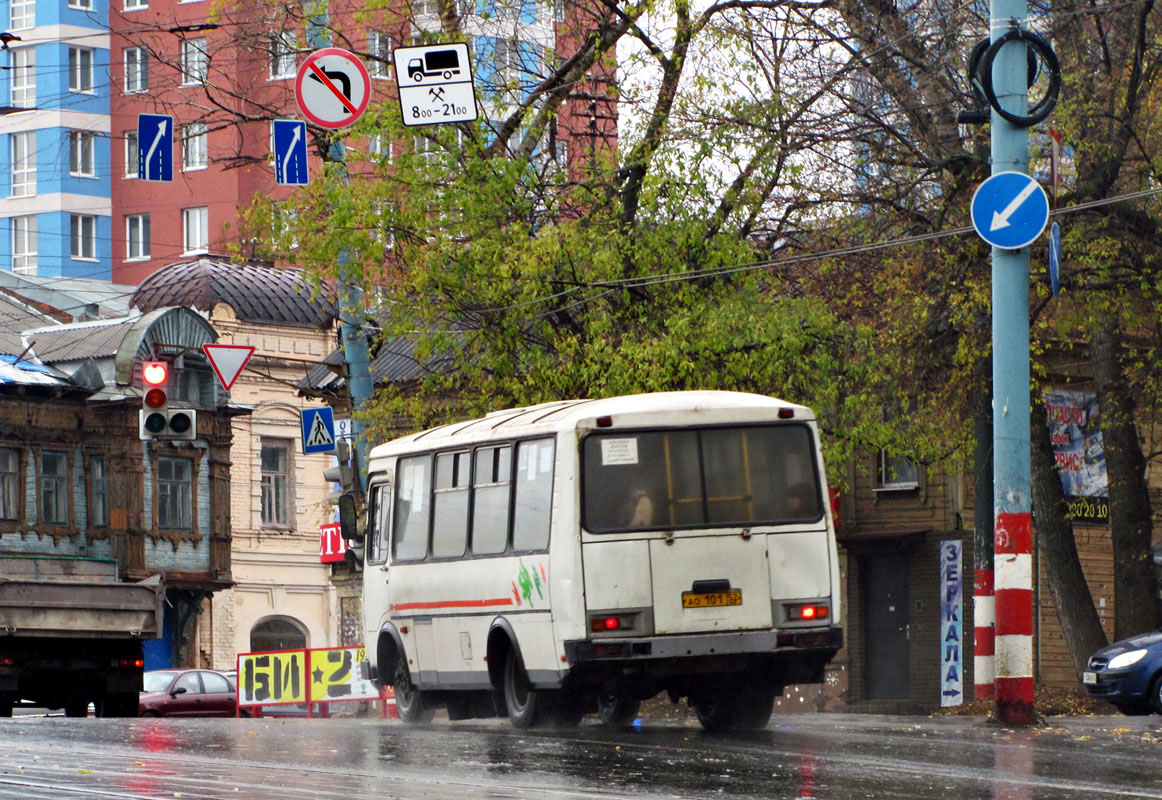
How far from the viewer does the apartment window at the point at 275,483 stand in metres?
59.5

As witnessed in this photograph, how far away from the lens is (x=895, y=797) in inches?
468

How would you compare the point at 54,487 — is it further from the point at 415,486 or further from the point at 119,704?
the point at 415,486

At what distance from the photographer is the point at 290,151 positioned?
2978cm

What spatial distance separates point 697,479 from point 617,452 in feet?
2.23

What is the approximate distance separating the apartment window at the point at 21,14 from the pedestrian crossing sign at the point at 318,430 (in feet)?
147

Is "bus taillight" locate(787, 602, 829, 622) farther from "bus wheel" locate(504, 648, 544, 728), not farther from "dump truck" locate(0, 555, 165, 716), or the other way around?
"dump truck" locate(0, 555, 165, 716)

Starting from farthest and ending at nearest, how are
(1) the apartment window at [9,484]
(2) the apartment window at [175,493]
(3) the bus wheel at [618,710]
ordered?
(2) the apartment window at [175,493]
(1) the apartment window at [9,484]
(3) the bus wheel at [618,710]

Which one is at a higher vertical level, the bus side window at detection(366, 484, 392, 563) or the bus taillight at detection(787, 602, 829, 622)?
the bus side window at detection(366, 484, 392, 563)

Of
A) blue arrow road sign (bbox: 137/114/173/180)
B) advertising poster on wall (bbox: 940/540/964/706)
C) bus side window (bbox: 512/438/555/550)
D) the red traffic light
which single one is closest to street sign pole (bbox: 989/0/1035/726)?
bus side window (bbox: 512/438/555/550)

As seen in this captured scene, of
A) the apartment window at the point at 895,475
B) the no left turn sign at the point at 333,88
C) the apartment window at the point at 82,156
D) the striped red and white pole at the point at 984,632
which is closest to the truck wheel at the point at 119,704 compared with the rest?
the no left turn sign at the point at 333,88

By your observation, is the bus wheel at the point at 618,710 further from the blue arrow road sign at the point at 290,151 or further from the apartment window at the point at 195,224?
the apartment window at the point at 195,224

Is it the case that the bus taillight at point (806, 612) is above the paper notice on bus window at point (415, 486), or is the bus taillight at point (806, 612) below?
below

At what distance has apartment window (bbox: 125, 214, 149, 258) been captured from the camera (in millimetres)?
78312

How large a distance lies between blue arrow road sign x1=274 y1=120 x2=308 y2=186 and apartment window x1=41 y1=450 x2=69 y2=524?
2517 cm
